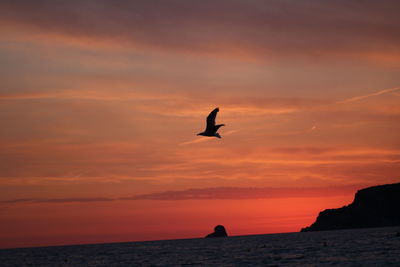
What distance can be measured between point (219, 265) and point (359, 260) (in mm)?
23518

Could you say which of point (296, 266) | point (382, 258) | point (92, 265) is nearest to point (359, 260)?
point (382, 258)

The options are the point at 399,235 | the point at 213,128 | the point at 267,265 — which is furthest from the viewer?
the point at 399,235

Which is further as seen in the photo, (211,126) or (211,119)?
(211,126)

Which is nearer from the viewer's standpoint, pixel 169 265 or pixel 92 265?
pixel 169 265

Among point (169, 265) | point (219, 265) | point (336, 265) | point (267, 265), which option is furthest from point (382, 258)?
point (169, 265)

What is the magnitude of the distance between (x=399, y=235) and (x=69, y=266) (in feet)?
351

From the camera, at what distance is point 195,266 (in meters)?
101

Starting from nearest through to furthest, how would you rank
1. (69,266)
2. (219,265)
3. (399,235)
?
(219,265) → (69,266) → (399,235)

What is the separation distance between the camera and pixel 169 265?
107 m

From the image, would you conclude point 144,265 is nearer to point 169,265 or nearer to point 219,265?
point 169,265

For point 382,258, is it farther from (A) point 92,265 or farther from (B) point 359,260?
(A) point 92,265

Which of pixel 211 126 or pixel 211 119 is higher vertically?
pixel 211 119

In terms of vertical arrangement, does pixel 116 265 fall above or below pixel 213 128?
below

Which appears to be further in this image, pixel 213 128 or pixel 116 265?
pixel 116 265
